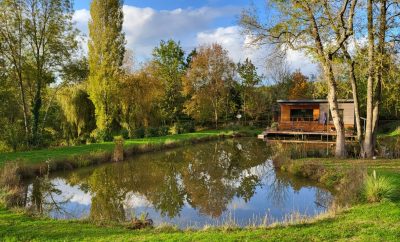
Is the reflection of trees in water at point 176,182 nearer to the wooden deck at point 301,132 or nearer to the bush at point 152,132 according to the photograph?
the bush at point 152,132

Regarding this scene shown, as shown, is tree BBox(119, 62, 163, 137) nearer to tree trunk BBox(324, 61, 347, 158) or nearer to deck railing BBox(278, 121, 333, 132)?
deck railing BBox(278, 121, 333, 132)

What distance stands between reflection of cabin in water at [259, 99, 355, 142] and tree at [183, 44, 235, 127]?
8.08 m

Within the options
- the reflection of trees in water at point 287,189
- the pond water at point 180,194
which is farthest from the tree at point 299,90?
the reflection of trees in water at point 287,189

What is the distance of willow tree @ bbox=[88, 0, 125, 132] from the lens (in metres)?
23.8

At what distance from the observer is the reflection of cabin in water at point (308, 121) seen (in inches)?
1085

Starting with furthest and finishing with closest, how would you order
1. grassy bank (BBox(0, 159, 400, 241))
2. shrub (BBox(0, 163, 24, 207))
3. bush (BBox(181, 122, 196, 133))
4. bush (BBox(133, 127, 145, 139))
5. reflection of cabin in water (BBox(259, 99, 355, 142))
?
bush (BBox(181, 122, 196, 133)) < reflection of cabin in water (BBox(259, 99, 355, 142)) < bush (BBox(133, 127, 145, 139)) < shrub (BBox(0, 163, 24, 207)) < grassy bank (BBox(0, 159, 400, 241))

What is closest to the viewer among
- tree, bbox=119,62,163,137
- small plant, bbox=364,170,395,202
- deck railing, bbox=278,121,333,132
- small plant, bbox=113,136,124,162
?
small plant, bbox=364,170,395,202

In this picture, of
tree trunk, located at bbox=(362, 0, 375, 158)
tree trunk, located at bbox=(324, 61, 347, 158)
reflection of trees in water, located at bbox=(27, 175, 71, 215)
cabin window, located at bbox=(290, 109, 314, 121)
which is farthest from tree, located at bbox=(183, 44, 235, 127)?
reflection of trees in water, located at bbox=(27, 175, 71, 215)

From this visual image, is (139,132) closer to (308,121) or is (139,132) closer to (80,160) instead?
(80,160)

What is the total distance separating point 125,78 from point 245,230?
21.6m

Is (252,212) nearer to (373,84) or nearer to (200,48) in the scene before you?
(373,84)

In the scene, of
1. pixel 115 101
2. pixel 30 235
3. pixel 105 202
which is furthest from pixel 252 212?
pixel 115 101

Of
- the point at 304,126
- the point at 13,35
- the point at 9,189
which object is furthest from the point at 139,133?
the point at 9,189

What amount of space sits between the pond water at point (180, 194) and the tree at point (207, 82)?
19.4 meters
